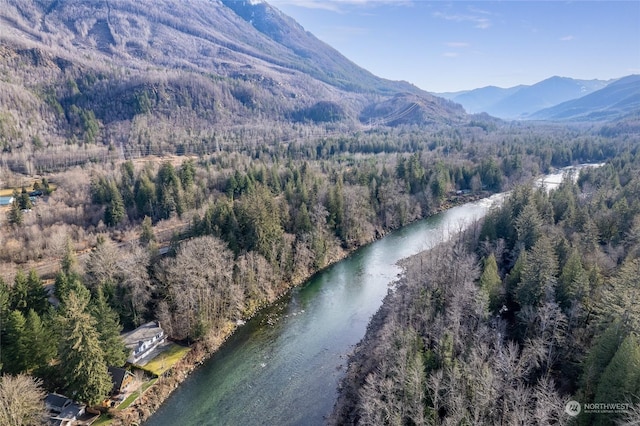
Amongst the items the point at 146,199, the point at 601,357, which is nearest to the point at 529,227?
the point at 601,357

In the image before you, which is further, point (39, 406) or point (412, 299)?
point (412, 299)

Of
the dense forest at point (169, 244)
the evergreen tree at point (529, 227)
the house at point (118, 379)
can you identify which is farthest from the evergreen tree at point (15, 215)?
the evergreen tree at point (529, 227)

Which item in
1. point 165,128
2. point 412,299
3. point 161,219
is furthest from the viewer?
point 165,128

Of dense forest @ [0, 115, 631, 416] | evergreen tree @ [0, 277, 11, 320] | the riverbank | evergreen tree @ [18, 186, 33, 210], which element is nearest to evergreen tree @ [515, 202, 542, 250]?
dense forest @ [0, 115, 631, 416]

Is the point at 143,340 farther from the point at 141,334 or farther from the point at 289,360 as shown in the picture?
the point at 289,360

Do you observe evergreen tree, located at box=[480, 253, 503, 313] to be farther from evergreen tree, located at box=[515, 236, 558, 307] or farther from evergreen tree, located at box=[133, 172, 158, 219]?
evergreen tree, located at box=[133, 172, 158, 219]

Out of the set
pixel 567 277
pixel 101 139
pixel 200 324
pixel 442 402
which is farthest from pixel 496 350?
pixel 101 139

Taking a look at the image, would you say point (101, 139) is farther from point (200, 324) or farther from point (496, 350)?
point (496, 350)
